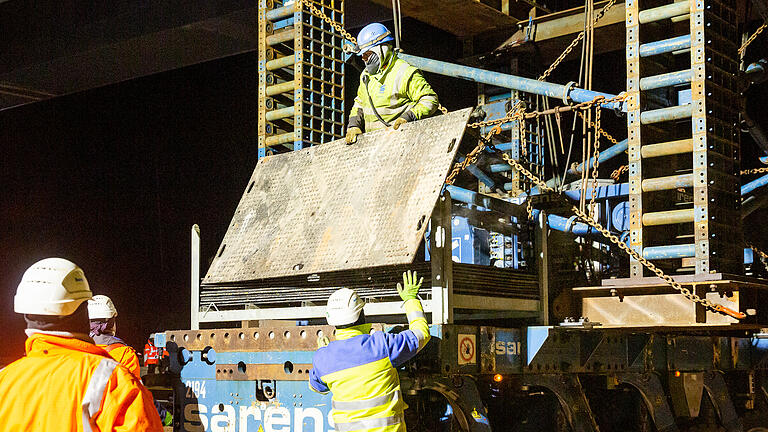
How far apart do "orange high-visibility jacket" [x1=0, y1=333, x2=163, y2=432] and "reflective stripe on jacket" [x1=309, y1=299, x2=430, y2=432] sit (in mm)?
2803

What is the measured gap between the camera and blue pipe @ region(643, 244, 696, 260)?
7504 mm

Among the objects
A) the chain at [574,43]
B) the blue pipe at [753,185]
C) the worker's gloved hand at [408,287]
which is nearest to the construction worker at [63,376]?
the worker's gloved hand at [408,287]

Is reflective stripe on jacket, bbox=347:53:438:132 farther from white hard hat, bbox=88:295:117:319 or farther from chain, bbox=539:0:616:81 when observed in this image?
white hard hat, bbox=88:295:117:319

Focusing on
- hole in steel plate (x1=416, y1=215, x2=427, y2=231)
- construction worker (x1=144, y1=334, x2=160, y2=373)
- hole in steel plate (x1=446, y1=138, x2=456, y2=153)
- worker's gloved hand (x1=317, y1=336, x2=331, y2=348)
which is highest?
hole in steel plate (x1=446, y1=138, x2=456, y2=153)

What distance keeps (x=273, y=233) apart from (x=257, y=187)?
0.86m

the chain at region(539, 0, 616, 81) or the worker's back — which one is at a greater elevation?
the chain at region(539, 0, 616, 81)

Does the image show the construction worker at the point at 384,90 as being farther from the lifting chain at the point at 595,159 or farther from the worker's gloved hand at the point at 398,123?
the lifting chain at the point at 595,159

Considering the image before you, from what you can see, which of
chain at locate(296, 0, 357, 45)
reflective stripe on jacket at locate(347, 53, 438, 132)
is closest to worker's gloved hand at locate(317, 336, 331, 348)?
reflective stripe on jacket at locate(347, 53, 438, 132)

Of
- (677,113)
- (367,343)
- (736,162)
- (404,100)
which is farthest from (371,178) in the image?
(736,162)

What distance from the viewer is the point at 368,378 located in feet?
21.1

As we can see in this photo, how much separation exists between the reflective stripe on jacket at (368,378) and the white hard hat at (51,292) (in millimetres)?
2837

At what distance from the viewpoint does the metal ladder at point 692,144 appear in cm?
755

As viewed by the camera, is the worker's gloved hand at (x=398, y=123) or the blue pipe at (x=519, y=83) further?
the blue pipe at (x=519, y=83)

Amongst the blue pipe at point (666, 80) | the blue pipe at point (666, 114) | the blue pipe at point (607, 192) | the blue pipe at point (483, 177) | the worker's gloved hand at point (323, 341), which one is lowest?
the worker's gloved hand at point (323, 341)
